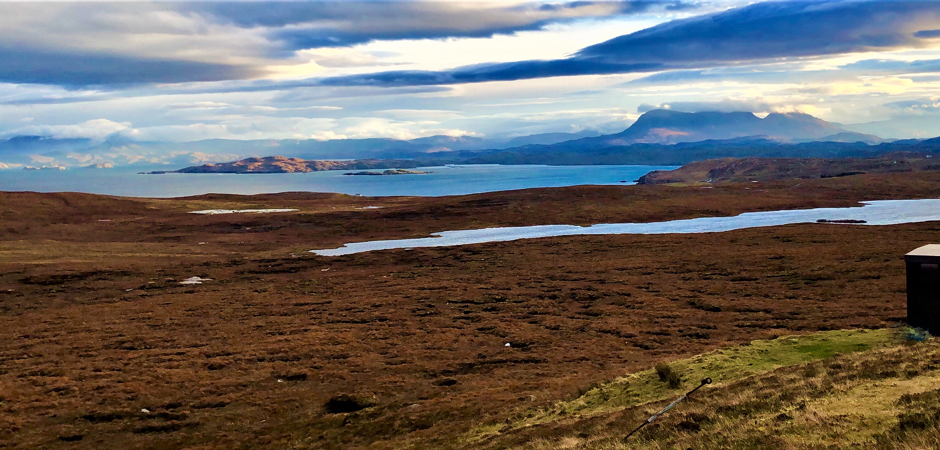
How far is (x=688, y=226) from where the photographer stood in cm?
6938

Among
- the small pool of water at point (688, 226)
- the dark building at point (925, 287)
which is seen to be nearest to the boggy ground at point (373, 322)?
the dark building at point (925, 287)

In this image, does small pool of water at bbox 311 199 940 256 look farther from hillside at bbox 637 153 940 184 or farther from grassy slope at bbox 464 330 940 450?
hillside at bbox 637 153 940 184

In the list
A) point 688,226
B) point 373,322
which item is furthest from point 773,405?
point 688,226

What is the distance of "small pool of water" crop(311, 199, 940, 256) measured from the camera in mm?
63662

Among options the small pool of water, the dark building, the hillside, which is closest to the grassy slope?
the dark building

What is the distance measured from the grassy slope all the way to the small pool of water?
145 ft

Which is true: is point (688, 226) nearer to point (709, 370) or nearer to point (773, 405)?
point (709, 370)

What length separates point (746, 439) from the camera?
36.2 ft

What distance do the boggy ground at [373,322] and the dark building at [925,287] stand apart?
13.9 ft

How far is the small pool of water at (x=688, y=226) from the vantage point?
2506 inches

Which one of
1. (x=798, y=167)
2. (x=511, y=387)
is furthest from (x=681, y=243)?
(x=798, y=167)

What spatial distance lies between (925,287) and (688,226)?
5037 centimetres

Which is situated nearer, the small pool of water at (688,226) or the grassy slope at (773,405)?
the grassy slope at (773,405)

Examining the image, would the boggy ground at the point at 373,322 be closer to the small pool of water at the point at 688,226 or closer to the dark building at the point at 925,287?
the dark building at the point at 925,287
